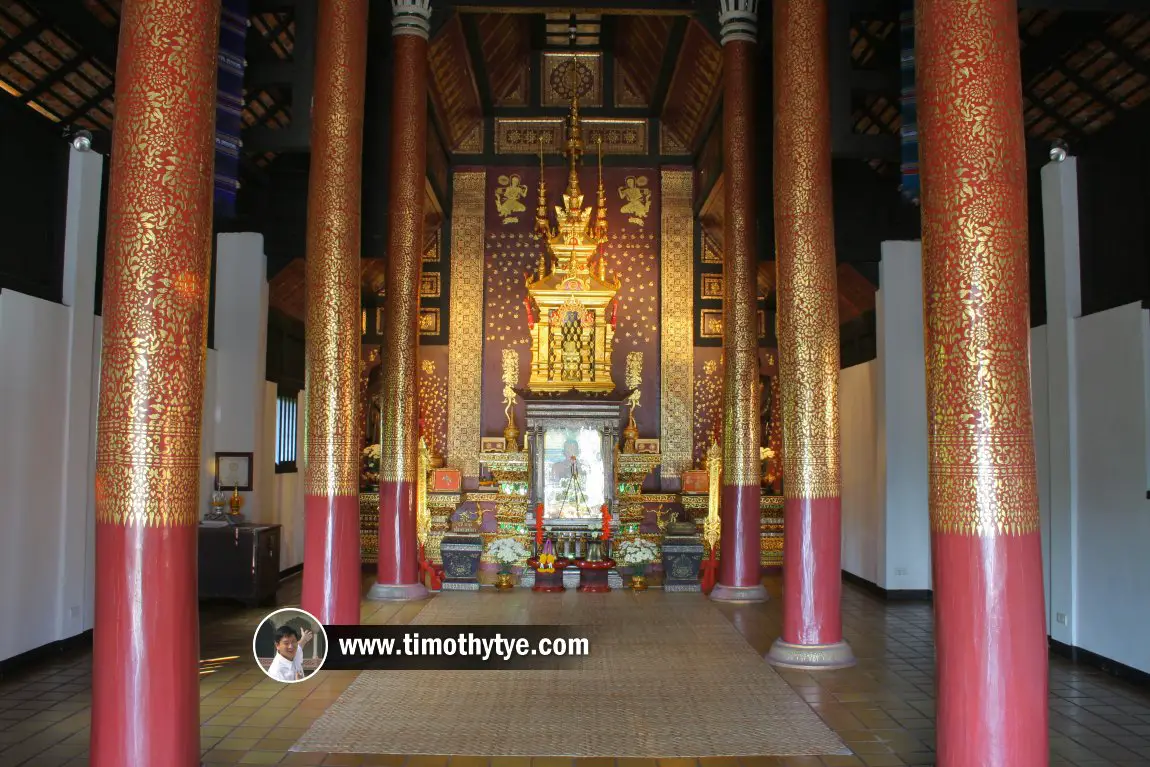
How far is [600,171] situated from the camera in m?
13.9

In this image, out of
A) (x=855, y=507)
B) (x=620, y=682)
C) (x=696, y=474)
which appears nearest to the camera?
(x=620, y=682)

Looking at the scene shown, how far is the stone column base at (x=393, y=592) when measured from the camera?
32.2 ft

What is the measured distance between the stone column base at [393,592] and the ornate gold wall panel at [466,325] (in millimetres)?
3591

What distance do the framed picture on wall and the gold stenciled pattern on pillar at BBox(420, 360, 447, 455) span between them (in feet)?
12.0

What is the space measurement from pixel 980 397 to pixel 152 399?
3.57 m

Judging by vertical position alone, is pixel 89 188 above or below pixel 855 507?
above

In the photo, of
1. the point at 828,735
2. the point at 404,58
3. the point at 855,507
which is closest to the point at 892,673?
the point at 828,735

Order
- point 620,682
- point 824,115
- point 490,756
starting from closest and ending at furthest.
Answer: point 490,756 → point 620,682 → point 824,115

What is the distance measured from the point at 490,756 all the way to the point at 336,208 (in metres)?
4.54

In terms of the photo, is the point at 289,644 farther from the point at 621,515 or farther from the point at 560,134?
the point at 560,134

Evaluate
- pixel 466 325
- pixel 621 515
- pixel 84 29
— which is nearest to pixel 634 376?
pixel 621 515

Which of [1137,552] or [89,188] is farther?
[89,188]

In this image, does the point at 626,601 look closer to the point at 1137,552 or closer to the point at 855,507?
the point at 855,507

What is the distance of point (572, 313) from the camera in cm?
1295
